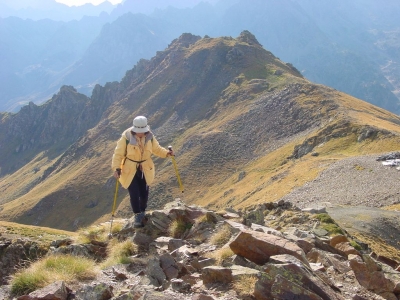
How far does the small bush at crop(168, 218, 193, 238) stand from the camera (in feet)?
39.8

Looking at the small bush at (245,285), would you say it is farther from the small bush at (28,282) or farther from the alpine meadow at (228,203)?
the small bush at (28,282)

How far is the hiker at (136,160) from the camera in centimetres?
1220

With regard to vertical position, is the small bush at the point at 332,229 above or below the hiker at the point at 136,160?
below

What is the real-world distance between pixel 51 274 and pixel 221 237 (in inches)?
175

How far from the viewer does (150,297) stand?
6664mm

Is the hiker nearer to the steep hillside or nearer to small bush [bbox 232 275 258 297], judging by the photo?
small bush [bbox 232 275 258 297]

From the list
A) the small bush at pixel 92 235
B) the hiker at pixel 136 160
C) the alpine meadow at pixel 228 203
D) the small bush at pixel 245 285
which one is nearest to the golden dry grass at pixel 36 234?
the alpine meadow at pixel 228 203

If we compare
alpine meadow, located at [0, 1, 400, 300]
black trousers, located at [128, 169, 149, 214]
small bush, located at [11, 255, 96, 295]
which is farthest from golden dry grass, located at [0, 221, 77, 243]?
small bush, located at [11, 255, 96, 295]

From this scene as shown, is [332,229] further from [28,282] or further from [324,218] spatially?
[28,282]

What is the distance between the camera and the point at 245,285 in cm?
714

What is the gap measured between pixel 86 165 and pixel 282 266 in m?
148

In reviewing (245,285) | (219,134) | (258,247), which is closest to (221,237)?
(258,247)

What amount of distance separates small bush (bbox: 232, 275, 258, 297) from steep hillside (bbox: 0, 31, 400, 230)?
35.3 meters

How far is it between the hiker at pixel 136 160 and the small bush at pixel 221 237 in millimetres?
3268
